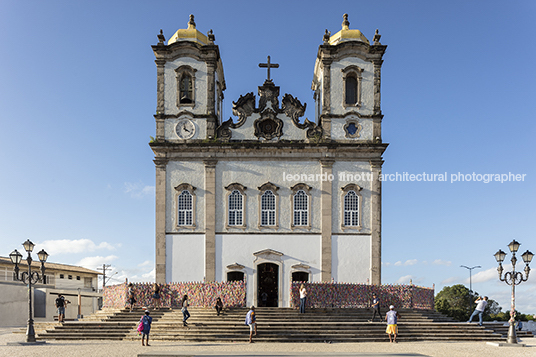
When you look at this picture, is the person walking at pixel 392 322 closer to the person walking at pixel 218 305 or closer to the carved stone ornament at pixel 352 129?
the person walking at pixel 218 305

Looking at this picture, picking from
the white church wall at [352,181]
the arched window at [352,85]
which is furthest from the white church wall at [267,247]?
the arched window at [352,85]

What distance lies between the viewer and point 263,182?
100 feet

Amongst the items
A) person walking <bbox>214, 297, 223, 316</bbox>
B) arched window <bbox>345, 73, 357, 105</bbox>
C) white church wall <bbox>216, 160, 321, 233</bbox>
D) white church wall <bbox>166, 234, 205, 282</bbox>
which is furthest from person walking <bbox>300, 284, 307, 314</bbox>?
arched window <bbox>345, 73, 357, 105</bbox>

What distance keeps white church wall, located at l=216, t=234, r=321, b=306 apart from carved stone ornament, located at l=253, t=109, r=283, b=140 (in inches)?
230

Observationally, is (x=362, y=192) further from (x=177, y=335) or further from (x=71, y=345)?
(x=71, y=345)

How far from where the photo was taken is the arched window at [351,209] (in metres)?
30.3

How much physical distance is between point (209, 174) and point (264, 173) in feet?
10.3

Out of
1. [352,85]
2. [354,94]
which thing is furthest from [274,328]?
[352,85]

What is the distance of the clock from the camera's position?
31359mm

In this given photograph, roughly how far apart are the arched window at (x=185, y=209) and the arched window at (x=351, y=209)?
28.8 ft

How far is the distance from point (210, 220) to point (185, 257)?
2.47 m

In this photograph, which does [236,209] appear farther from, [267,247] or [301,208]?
[301,208]

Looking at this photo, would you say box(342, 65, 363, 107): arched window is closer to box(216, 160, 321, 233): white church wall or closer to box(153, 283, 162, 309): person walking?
box(216, 160, 321, 233): white church wall

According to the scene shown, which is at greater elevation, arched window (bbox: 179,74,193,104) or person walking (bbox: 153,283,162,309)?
arched window (bbox: 179,74,193,104)
